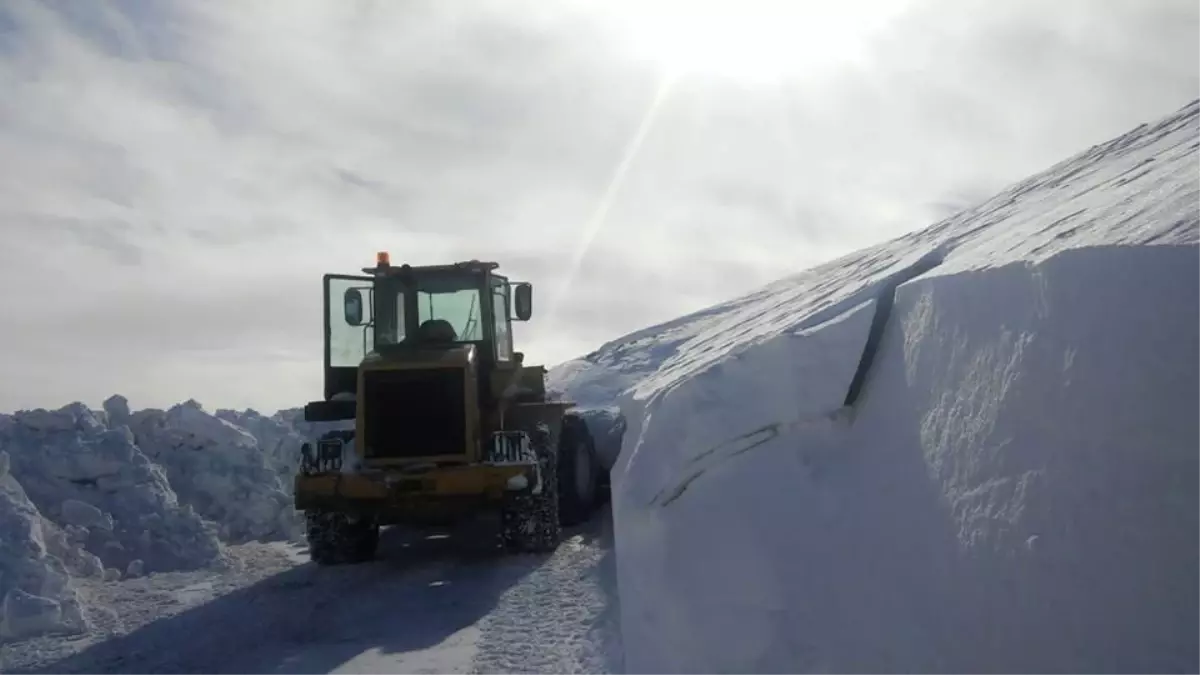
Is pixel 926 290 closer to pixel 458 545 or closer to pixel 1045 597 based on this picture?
pixel 1045 597

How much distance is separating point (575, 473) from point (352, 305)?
317 cm

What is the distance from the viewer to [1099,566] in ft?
7.49

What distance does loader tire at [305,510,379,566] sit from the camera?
919 centimetres

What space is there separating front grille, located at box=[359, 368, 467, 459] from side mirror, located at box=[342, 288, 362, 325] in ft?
3.19

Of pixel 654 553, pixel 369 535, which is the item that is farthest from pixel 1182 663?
pixel 369 535

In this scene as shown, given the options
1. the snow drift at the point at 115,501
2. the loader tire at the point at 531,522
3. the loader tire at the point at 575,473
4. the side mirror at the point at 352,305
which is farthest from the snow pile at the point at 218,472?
the loader tire at the point at 531,522

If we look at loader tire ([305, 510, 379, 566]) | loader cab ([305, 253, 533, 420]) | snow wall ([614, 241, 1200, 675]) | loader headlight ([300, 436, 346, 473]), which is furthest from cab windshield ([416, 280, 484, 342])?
snow wall ([614, 241, 1200, 675])

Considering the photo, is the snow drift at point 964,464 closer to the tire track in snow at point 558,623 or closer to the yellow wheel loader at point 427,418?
the tire track in snow at point 558,623

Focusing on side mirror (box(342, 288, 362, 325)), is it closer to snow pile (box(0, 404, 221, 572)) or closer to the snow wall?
snow pile (box(0, 404, 221, 572))

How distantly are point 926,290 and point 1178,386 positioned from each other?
42.6 inches

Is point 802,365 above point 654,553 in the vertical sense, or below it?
above

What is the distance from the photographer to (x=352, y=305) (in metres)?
10.0

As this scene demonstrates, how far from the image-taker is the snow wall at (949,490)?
2.22 meters

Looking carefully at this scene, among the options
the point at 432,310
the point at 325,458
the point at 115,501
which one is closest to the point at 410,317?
the point at 432,310
